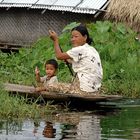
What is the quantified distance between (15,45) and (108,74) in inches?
246

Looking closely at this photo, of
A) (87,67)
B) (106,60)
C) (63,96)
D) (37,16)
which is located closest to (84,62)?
(87,67)

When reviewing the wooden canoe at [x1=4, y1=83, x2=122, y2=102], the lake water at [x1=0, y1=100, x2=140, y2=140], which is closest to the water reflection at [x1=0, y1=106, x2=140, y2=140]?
the lake water at [x1=0, y1=100, x2=140, y2=140]

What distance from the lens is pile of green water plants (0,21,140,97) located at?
13320mm

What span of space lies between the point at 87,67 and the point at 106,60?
3.77m

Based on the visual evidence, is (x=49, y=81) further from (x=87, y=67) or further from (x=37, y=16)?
(x=37, y=16)

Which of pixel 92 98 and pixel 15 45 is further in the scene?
Answer: pixel 15 45

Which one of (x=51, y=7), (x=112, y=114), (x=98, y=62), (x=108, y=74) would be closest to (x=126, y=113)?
(x=112, y=114)

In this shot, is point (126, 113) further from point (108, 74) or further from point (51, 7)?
point (51, 7)

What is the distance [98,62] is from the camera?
11312 mm

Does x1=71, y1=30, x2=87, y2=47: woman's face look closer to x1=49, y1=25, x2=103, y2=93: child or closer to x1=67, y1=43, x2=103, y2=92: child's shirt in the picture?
x1=49, y1=25, x2=103, y2=93: child

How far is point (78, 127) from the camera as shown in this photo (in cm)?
920

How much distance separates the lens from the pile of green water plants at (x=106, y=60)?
13.3 m

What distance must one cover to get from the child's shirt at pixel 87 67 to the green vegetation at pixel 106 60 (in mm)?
1507

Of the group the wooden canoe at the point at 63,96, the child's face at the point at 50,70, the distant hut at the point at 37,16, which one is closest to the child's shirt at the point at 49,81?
the child's face at the point at 50,70
